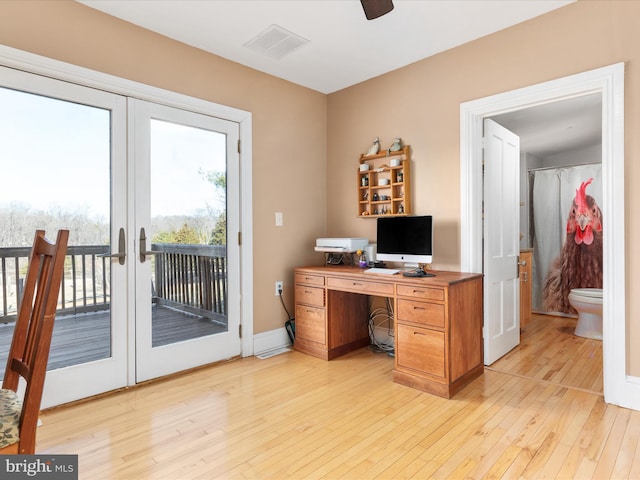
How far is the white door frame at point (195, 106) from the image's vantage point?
226 cm

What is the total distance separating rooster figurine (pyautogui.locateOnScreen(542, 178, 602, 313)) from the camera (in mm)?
4598

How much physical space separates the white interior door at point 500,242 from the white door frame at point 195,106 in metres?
1.94

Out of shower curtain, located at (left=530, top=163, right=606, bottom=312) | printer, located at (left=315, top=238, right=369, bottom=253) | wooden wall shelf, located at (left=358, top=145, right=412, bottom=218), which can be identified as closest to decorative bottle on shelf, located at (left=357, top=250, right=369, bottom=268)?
printer, located at (left=315, top=238, right=369, bottom=253)

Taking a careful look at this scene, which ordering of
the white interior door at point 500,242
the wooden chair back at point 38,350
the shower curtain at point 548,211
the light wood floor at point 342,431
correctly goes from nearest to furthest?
the wooden chair back at point 38,350
the light wood floor at point 342,431
the white interior door at point 500,242
the shower curtain at point 548,211

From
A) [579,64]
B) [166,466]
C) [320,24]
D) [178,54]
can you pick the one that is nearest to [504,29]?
[579,64]

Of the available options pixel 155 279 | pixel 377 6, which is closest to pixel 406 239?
pixel 377 6

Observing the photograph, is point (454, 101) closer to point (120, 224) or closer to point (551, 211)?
point (120, 224)

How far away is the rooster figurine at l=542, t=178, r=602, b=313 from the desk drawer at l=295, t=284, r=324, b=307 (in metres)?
3.32

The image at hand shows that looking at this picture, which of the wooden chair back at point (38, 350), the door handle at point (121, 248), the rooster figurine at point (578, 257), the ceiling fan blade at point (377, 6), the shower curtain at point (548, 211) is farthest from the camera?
the shower curtain at point (548, 211)

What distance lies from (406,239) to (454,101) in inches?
46.5

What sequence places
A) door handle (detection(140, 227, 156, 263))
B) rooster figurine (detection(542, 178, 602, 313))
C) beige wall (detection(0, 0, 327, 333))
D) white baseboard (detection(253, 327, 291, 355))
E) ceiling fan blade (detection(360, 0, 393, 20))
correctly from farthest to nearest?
rooster figurine (detection(542, 178, 602, 313)), white baseboard (detection(253, 327, 291, 355)), door handle (detection(140, 227, 156, 263)), beige wall (detection(0, 0, 327, 333)), ceiling fan blade (detection(360, 0, 393, 20))

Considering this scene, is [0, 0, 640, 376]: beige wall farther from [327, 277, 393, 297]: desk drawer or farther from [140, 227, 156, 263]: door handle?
[140, 227, 156, 263]: door handle

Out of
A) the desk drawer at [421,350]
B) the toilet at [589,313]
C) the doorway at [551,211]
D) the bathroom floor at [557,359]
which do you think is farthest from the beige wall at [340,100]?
the toilet at [589,313]

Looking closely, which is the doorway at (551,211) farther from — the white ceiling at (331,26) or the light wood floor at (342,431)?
the white ceiling at (331,26)
